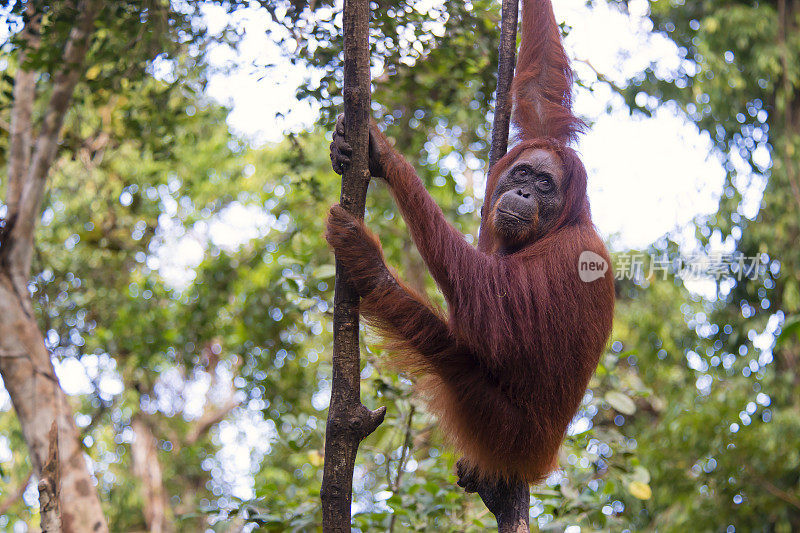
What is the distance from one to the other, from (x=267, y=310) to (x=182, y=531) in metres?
7.07

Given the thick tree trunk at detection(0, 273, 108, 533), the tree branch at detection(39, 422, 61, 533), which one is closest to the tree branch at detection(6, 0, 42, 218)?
the thick tree trunk at detection(0, 273, 108, 533)

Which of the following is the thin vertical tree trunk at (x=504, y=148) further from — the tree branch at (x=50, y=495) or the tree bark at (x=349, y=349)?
the tree branch at (x=50, y=495)

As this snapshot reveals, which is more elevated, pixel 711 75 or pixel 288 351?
pixel 711 75

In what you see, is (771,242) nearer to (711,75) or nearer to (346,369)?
(711,75)

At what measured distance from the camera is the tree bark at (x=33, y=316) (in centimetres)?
349

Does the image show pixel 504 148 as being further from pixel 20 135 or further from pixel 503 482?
pixel 20 135

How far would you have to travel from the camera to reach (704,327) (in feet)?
24.4

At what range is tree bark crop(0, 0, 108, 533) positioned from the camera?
137 inches

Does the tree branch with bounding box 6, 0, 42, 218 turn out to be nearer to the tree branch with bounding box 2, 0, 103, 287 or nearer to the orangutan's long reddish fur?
the tree branch with bounding box 2, 0, 103, 287

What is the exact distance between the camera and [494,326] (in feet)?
9.05

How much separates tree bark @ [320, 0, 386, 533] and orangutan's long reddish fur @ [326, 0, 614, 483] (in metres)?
0.29

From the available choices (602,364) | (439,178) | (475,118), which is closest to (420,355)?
(602,364)

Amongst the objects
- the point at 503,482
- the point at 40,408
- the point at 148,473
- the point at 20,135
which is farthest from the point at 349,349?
the point at 148,473

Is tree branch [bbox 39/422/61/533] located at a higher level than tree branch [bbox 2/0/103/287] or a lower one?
lower
